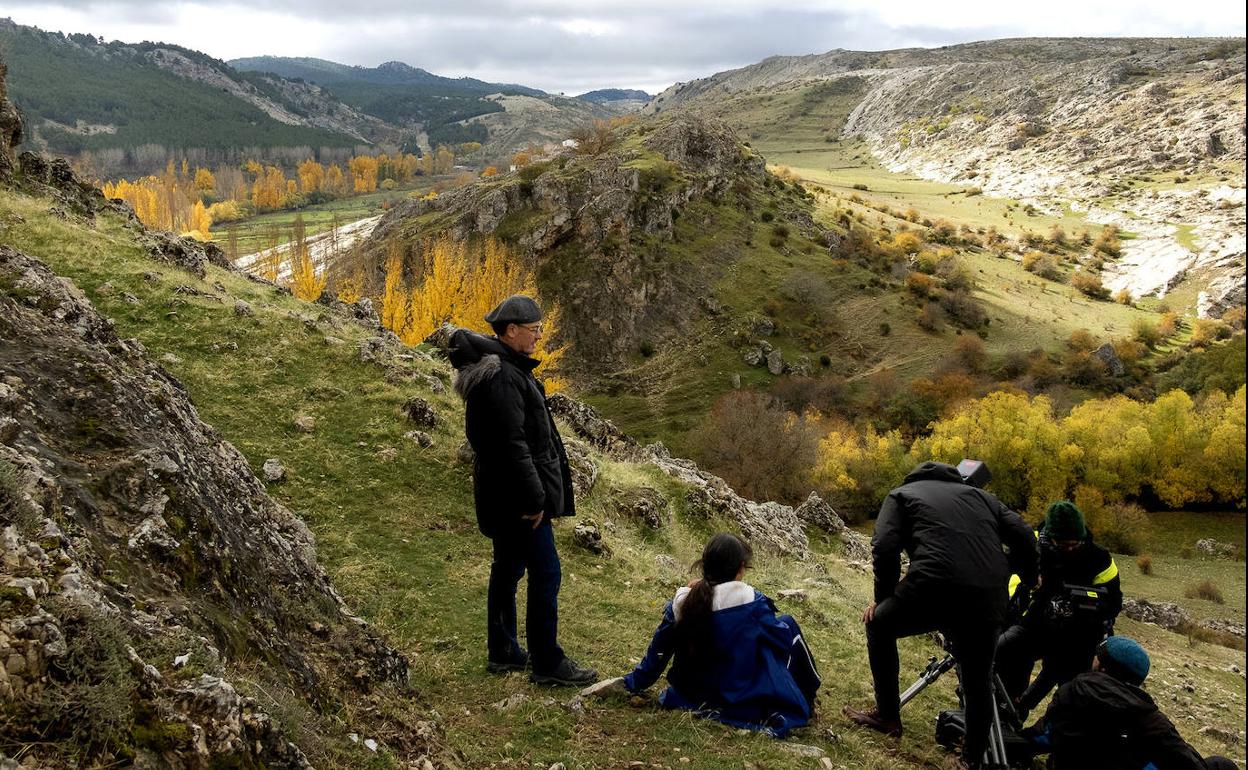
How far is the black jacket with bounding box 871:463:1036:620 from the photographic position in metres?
5.53

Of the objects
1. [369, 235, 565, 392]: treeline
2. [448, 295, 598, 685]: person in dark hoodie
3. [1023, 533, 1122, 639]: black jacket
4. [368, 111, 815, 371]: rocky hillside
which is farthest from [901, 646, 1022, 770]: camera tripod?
[368, 111, 815, 371]: rocky hillside

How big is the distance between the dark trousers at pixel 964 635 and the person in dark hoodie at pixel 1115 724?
53cm

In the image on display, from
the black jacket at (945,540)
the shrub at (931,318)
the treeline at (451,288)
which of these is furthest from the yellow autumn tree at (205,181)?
the black jacket at (945,540)

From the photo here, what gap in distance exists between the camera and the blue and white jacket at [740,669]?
6.03 metres

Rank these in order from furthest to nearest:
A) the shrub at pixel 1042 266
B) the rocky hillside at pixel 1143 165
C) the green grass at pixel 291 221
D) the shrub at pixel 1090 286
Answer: the green grass at pixel 291 221 → the rocky hillside at pixel 1143 165 → the shrub at pixel 1042 266 → the shrub at pixel 1090 286

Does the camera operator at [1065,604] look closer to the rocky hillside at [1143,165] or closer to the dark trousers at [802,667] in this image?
the dark trousers at [802,667]

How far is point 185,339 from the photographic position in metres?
13.9

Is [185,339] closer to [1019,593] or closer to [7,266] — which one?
[7,266]

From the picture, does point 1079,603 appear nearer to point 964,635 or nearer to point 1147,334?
point 964,635

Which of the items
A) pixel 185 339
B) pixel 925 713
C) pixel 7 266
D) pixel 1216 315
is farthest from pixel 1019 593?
pixel 1216 315

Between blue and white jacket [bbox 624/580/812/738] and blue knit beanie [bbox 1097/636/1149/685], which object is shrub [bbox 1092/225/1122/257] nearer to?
blue knit beanie [bbox 1097/636/1149/685]

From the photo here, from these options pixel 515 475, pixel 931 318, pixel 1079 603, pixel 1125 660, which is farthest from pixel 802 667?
pixel 931 318

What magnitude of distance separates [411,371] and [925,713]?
11268 mm

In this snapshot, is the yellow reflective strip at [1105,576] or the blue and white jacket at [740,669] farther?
the yellow reflective strip at [1105,576]
